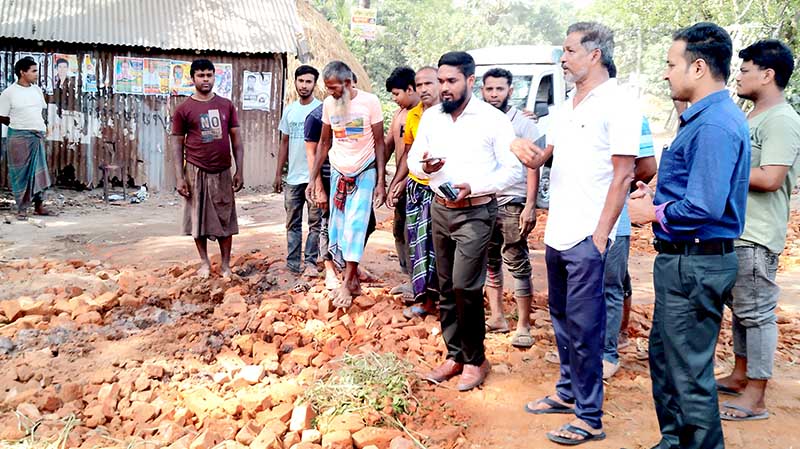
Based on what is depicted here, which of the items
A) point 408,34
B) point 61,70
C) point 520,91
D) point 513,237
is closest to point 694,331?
point 513,237

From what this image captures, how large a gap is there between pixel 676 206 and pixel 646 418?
4.65ft

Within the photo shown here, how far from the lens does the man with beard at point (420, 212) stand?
4.63m

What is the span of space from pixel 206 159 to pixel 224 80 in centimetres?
633

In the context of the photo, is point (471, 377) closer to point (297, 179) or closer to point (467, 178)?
point (467, 178)

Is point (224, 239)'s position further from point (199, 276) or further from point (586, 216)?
point (586, 216)

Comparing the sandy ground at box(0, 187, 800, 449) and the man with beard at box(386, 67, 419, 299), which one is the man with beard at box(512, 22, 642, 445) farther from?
the man with beard at box(386, 67, 419, 299)

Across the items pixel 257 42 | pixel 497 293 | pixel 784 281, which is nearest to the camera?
pixel 497 293

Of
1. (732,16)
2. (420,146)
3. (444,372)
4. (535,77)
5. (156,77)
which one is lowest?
(444,372)

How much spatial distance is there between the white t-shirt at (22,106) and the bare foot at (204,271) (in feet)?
13.8

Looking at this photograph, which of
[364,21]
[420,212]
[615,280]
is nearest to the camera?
[615,280]

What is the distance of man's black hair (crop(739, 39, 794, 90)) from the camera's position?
3363 millimetres

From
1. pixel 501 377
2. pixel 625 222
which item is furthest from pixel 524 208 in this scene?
pixel 501 377

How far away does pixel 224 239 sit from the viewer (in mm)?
5953

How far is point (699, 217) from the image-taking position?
8.46ft
